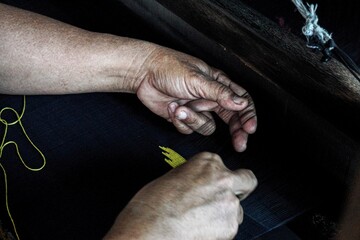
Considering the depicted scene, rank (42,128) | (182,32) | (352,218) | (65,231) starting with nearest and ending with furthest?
(352,218), (65,231), (42,128), (182,32)

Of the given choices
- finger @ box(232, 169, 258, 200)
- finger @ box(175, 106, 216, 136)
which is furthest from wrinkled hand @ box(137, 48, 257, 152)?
finger @ box(232, 169, 258, 200)

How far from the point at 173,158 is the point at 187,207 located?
0.33 m

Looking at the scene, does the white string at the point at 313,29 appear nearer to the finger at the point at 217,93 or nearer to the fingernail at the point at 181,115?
the finger at the point at 217,93

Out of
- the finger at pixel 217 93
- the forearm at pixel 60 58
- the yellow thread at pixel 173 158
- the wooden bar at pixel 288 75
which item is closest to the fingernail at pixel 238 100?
the finger at pixel 217 93

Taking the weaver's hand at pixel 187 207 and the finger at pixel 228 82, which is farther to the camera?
the finger at pixel 228 82

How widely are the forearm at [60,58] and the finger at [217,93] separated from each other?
207 millimetres

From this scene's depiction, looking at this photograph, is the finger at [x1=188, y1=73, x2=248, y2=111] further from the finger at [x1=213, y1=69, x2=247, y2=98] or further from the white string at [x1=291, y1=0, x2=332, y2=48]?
the white string at [x1=291, y1=0, x2=332, y2=48]

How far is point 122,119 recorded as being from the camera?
1562 millimetres

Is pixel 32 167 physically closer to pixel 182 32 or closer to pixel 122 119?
pixel 122 119

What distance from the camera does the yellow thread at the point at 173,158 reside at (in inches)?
56.5

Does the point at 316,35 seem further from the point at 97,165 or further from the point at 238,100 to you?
the point at 97,165

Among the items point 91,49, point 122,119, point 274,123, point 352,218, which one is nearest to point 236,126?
point 274,123

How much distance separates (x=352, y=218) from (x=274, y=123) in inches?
35.7

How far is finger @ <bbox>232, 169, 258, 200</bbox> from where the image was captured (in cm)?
121
